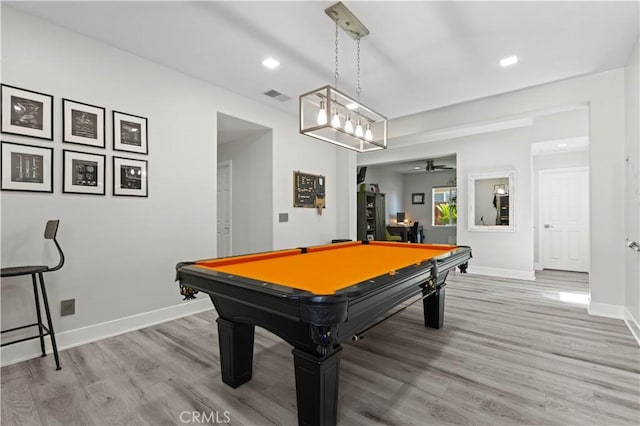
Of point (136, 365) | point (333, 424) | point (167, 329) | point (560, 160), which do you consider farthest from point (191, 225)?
point (560, 160)

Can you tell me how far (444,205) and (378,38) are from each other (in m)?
7.31

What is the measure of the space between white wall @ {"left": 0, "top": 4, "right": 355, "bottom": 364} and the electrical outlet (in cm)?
3

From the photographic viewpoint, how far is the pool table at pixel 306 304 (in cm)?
129

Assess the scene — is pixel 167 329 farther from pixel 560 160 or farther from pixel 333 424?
pixel 560 160

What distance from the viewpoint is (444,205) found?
9102 millimetres

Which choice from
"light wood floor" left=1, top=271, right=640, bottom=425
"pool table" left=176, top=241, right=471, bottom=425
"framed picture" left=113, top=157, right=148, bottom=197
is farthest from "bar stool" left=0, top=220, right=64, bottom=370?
"pool table" left=176, top=241, right=471, bottom=425

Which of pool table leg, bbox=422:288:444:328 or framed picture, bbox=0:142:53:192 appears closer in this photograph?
framed picture, bbox=0:142:53:192

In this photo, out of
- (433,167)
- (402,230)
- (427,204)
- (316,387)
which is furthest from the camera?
(427,204)

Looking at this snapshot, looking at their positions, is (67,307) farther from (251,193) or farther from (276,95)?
(276,95)

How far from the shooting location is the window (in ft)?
29.3

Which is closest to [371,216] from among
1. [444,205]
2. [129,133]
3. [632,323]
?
[444,205]

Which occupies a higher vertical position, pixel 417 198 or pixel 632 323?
pixel 417 198

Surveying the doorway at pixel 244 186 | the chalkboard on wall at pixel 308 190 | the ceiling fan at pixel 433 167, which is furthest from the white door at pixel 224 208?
the ceiling fan at pixel 433 167

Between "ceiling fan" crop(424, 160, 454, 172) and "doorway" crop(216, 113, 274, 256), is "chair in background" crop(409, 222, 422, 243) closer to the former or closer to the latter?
"ceiling fan" crop(424, 160, 454, 172)
